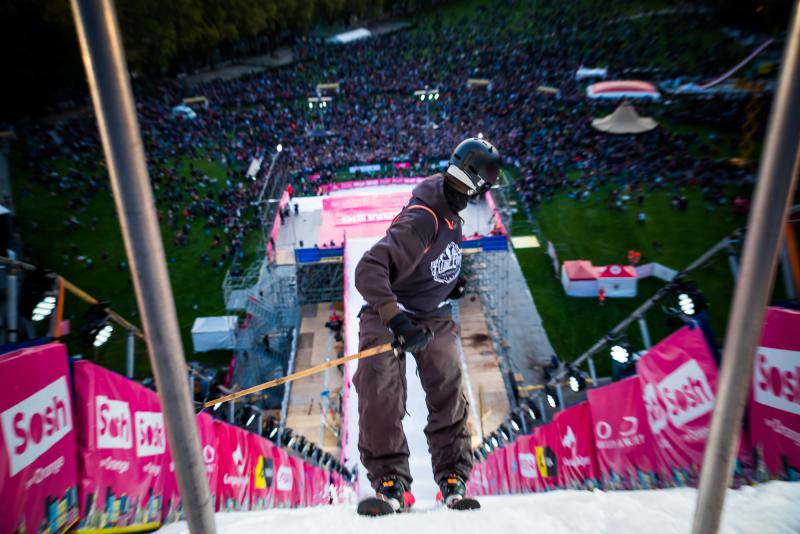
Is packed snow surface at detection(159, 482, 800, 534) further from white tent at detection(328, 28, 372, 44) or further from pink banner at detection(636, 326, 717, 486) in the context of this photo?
white tent at detection(328, 28, 372, 44)

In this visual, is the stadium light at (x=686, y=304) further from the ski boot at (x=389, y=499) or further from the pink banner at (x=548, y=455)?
the ski boot at (x=389, y=499)

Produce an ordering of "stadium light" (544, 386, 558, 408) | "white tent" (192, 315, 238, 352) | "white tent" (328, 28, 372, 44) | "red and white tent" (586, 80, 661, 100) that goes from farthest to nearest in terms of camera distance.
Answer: "white tent" (328, 28, 372, 44)
"red and white tent" (586, 80, 661, 100)
"white tent" (192, 315, 238, 352)
"stadium light" (544, 386, 558, 408)

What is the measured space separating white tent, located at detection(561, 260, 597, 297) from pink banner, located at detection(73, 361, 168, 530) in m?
14.9

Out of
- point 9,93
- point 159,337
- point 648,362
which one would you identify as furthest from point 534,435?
point 9,93

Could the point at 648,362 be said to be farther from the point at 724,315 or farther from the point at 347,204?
the point at 347,204

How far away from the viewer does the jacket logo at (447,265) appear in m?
3.99

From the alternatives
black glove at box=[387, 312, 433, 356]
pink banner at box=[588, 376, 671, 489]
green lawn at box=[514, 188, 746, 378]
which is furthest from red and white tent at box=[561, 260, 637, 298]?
black glove at box=[387, 312, 433, 356]

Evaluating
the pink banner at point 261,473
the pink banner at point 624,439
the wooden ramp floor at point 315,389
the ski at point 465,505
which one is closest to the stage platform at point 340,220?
the wooden ramp floor at point 315,389

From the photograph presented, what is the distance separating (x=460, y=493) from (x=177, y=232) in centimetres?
2047

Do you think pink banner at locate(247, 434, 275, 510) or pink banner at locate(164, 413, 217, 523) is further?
pink banner at locate(247, 434, 275, 510)

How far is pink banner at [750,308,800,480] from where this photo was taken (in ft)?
11.1

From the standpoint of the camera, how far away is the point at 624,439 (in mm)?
4969

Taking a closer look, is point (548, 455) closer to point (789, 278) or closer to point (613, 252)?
point (789, 278)

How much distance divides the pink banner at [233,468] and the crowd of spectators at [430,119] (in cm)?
1521
